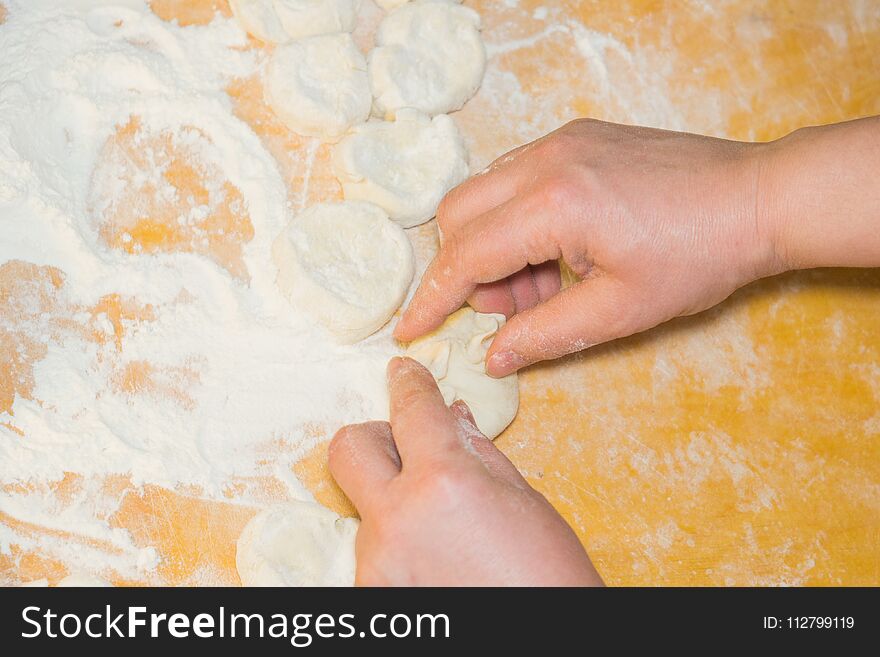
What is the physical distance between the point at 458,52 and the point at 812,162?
816 millimetres

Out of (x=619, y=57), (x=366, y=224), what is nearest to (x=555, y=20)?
(x=619, y=57)

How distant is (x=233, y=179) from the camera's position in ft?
5.86

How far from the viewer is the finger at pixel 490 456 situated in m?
1.35

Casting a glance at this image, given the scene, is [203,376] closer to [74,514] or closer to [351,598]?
[74,514]

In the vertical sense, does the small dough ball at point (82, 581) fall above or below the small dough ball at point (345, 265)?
below

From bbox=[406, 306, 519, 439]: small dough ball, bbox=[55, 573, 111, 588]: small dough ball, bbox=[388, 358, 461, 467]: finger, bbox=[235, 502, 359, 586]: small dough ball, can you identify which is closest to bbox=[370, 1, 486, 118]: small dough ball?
bbox=[406, 306, 519, 439]: small dough ball

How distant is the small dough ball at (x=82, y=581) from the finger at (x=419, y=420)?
0.64m

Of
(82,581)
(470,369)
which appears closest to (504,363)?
(470,369)

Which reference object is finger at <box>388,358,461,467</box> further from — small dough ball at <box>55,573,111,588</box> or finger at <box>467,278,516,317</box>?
small dough ball at <box>55,573,111,588</box>

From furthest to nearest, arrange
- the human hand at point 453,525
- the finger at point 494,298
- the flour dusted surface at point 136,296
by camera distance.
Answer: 1. the finger at point 494,298
2. the flour dusted surface at point 136,296
3. the human hand at point 453,525

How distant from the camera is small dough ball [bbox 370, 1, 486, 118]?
6.02 ft

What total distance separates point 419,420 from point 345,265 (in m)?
0.48

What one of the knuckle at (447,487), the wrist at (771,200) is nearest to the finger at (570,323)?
the wrist at (771,200)

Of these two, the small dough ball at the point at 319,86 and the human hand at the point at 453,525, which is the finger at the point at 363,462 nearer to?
the human hand at the point at 453,525
